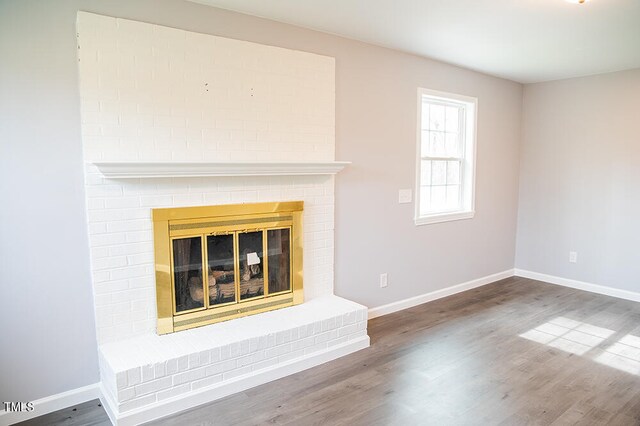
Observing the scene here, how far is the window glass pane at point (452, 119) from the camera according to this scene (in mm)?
4422

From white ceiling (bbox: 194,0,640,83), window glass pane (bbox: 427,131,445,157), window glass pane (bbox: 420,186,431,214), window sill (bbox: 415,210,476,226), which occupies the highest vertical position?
white ceiling (bbox: 194,0,640,83)

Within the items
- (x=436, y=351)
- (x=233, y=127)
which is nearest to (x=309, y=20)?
(x=233, y=127)

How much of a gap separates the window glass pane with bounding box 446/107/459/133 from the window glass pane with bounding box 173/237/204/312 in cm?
299

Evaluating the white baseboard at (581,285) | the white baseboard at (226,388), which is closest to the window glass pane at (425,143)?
the white baseboard at (226,388)

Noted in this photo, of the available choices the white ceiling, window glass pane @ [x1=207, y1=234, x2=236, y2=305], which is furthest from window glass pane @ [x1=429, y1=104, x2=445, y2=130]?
window glass pane @ [x1=207, y1=234, x2=236, y2=305]

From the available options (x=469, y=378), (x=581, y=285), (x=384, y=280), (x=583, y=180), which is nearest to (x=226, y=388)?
(x=469, y=378)

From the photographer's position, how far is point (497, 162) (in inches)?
192

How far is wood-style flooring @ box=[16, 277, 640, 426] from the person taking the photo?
7.65ft

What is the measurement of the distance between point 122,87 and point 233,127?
71 cm

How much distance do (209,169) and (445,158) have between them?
→ 2702mm

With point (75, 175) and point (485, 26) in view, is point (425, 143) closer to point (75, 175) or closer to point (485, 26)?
point (485, 26)

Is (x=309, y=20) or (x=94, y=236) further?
(x=309, y=20)

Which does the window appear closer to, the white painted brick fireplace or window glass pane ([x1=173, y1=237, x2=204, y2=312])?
the white painted brick fireplace

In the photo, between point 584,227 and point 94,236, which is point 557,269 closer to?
point 584,227
